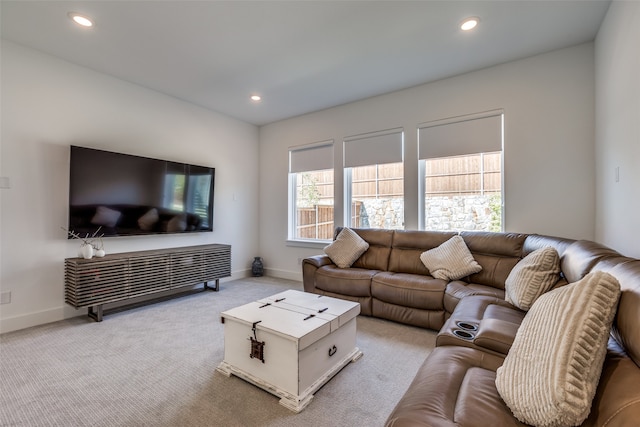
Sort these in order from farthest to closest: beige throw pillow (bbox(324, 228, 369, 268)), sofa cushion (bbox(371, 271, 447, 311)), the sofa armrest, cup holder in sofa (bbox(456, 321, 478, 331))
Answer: beige throw pillow (bbox(324, 228, 369, 268))
the sofa armrest
sofa cushion (bbox(371, 271, 447, 311))
cup holder in sofa (bbox(456, 321, 478, 331))

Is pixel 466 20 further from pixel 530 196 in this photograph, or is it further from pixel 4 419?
pixel 4 419

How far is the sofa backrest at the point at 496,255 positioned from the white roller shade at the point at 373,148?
1.55m

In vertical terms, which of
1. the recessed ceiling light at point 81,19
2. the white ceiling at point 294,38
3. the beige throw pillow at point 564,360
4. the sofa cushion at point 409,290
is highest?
the white ceiling at point 294,38

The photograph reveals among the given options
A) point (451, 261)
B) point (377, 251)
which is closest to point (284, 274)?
point (377, 251)

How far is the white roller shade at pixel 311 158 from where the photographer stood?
4.64m

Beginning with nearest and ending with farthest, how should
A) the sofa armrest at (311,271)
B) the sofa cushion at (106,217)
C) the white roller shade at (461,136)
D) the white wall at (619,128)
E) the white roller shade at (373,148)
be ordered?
the white wall at (619,128) → the sofa cushion at (106,217) → the white roller shade at (461,136) → the sofa armrest at (311,271) → the white roller shade at (373,148)

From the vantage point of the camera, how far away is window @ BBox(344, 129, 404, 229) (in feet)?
13.2

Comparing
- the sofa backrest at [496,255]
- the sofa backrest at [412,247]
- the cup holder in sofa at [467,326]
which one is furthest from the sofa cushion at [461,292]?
the cup holder in sofa at [467,326]

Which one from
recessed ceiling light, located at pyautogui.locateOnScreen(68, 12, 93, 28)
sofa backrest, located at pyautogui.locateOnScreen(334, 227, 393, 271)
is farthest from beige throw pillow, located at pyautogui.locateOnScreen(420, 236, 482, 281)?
recessed ceiling light, located at pyautogui.locateOnScreen(68, 12, 93, 28)

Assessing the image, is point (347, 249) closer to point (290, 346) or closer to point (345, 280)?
point (345, 280)

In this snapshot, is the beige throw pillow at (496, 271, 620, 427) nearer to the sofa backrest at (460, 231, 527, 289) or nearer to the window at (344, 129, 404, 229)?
the sofa backrest at (460, 231, 527, 289)

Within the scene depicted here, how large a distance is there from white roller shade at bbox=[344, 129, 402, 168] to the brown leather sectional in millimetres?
1056

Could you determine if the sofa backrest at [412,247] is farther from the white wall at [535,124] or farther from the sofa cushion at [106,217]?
the sofa cushion at [106,217]

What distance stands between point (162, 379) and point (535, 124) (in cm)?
418
